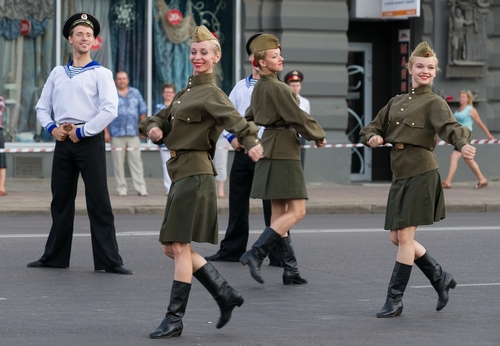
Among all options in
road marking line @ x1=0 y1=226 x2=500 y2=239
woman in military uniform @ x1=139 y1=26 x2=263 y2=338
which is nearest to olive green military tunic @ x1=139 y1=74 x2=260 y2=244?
woman in military uniform @ x1=139 y1=26 x2=263 y2=338

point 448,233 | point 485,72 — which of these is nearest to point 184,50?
Result: point 485,72

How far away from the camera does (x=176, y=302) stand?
282 inches

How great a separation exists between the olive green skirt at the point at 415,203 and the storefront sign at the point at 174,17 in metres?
12.6

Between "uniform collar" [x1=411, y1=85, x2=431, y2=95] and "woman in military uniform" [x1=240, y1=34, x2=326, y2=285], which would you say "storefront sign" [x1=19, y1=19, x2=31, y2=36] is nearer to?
"woman in military uniform" [x1=240, y1=34, x2=326, y2=285]

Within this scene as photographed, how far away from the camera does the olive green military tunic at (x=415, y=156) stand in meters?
8.03

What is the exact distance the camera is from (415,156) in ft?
26.5

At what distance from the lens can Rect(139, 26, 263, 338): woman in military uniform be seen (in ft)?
23.6

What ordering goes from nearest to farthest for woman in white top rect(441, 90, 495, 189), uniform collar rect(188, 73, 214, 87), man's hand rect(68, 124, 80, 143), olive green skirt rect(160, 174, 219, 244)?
1. olive green skirt rect(160, 174, 219, 244)
2. uniform collar rect(188, 73, 214, 87)
3. man's hand rect(68, 124, 80, 143)
4. woman in white top rect(441, 90, 495, 189)

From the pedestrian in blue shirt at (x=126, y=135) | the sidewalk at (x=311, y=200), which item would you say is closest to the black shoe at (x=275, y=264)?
the sidewalk at (x=311, y=200)

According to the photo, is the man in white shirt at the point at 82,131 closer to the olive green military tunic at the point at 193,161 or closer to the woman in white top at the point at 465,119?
the olive green military tunic at the point at 193,161

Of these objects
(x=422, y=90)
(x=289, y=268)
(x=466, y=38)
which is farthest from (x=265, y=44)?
(x=466, y=38)

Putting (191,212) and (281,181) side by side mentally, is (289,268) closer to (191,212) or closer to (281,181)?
(281,181)

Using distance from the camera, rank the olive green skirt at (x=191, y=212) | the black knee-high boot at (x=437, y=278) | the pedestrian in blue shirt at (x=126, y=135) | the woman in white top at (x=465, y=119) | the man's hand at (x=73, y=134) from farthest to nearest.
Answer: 1. the woman in white top at (x=465, y=119)
2. the pedestrian in blue shirt at (x=126, y=135)
3. the man's hand at (x=73, y=134)
4. the black knee-high boot at (x=437, y=278)
5. the olive green skirt at (x=191, y=212)

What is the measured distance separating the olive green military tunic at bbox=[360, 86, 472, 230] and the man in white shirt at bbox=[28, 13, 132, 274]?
8.44ft
